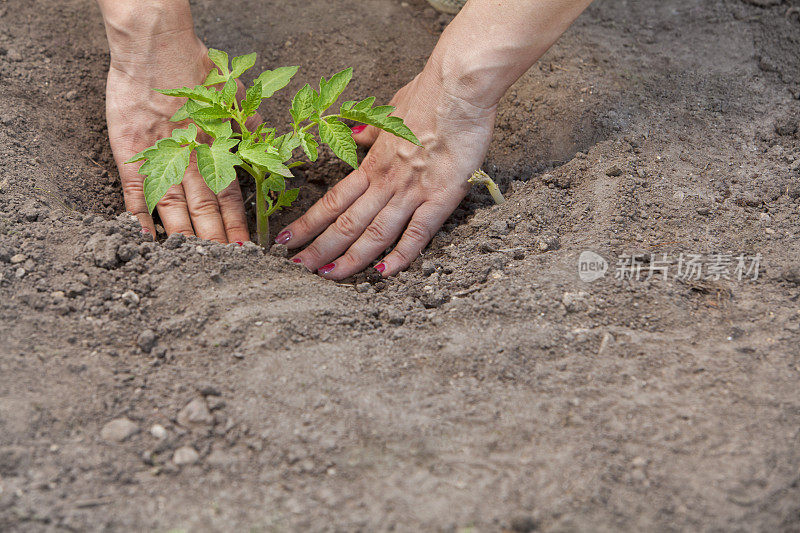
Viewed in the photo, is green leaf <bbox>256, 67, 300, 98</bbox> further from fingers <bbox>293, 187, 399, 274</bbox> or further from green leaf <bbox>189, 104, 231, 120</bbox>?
fingers <bbox>293, 187, 399, 274</bbox>

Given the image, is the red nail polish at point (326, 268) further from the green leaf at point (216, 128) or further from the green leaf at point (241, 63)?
the green leaf at point (241, 63)

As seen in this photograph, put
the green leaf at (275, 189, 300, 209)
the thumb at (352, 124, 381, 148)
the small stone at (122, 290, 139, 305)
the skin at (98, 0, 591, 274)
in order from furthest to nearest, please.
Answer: the thumb at (352, 124, 381, 148), the skin at (98, 0, 591, 274), the green leaf at (275, 189, 300, 209), the small stone at (122, 290, 139, 305)

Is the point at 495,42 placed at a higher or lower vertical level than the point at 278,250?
higher

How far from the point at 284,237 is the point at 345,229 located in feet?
0.83

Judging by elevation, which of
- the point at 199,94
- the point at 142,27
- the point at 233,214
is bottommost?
the point at 233,214

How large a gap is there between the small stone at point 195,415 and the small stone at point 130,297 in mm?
476

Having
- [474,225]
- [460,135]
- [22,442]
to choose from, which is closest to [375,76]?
[460,135]

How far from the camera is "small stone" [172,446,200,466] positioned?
1586mm

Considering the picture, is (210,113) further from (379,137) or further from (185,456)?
(185,456)

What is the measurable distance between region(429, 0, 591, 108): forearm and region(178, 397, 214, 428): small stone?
1509 mm

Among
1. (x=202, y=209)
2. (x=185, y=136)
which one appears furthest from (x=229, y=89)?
(x=202, y=209)

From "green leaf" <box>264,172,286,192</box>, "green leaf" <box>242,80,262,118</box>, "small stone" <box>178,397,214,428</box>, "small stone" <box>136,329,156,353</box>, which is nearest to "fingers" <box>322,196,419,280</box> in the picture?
"green leaf" <box>264,172,286,192</box>

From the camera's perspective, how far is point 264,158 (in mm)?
2041

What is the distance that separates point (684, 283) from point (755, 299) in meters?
0.21
